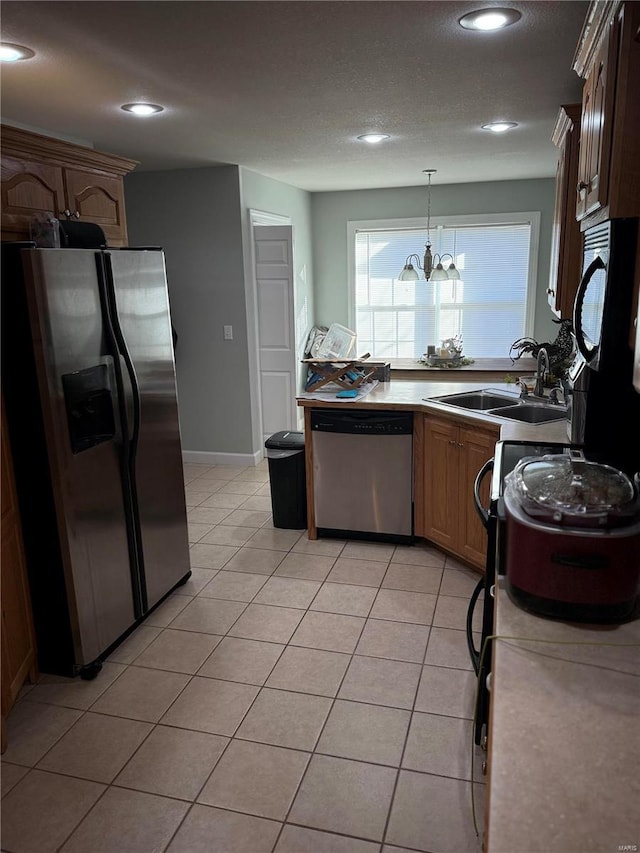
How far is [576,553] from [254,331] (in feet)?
14.2

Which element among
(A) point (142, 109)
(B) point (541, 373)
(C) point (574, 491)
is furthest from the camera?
(B) point (541, 373)

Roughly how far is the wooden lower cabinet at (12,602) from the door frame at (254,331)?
3077 mm

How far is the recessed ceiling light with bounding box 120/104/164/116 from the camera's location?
308 centimetres

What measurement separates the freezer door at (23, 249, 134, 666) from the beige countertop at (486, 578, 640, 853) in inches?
69.1

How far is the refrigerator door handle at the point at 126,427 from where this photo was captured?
8.61ft

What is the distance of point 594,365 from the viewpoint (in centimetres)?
192

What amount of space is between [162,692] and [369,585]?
123 centimetres

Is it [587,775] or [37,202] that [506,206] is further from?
[587,775]

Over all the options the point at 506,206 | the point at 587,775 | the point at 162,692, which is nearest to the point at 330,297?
the point at 506,206

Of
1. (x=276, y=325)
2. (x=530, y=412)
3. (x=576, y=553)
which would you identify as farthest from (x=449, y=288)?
(x=576, y=553)

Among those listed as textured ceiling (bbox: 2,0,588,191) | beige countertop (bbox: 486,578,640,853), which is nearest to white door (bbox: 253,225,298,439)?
textured ceiling (bbox: 2,0,588,191)

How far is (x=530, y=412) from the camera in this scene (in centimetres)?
349

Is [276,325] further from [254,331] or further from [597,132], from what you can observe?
[597,132]

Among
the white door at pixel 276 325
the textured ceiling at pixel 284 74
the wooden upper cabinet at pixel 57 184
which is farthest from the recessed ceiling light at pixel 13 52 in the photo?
the white door at pixel 276 325
